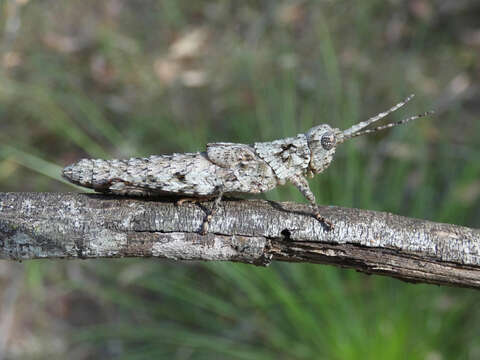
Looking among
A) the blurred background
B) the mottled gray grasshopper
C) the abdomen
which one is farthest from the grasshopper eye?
the blurred background

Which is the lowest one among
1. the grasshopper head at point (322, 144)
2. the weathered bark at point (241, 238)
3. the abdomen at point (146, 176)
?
the weathered bark at point (241, 238)

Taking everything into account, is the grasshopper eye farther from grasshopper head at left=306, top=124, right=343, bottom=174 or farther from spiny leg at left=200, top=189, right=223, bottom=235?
spiny leg at left=200, top=189, right=223, bottom=235


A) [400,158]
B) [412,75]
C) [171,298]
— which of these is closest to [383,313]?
[400,158]

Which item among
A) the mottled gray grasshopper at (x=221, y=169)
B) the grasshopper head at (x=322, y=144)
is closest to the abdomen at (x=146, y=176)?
the mottled gray grasshopper at (x=221, y=169)

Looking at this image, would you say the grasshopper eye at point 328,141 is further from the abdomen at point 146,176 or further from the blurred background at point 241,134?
the blurred background at point 241,134

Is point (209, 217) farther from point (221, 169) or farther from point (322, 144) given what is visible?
point (322, 144)

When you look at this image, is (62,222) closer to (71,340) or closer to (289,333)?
(289,333)

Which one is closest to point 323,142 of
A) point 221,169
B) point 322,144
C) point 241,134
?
point 322,144
